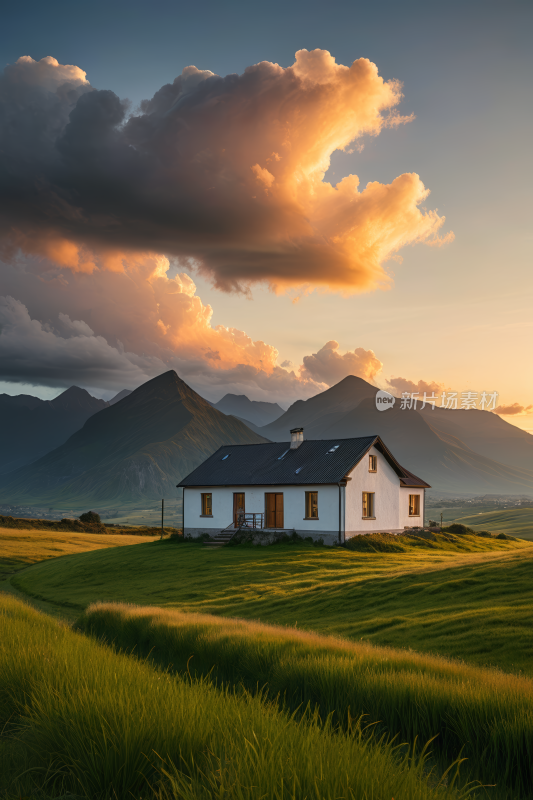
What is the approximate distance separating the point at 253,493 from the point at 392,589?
2582 centimetres

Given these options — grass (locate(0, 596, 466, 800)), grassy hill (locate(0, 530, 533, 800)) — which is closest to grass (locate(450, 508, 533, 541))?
grassy hill (locate(0, 530, 533, 800))

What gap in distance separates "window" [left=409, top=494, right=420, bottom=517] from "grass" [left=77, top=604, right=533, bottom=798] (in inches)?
1668

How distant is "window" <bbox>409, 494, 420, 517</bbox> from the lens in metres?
52.2

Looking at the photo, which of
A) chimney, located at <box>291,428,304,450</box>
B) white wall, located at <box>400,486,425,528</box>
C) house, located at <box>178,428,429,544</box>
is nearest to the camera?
house, located at <box>178,428,429,544</box>

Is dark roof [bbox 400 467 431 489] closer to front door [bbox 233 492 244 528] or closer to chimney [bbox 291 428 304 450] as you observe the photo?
chimney [bbox 291 428 304 450]

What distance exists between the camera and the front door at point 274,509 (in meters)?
45.7

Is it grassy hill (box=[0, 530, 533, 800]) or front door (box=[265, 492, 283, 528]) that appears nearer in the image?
grassy hill (box=[0, 530, 533, 800])

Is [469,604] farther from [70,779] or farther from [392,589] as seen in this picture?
[70,779]

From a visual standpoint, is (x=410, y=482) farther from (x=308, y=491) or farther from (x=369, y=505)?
(x=308, y=491)

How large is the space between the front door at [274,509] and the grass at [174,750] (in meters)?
38.7

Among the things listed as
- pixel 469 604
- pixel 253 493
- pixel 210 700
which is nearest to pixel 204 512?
pixel 253 493

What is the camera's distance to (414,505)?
172ft

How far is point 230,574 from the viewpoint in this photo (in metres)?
31.1

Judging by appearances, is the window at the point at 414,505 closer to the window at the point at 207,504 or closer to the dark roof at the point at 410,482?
the dark roof at the point at 410,482
